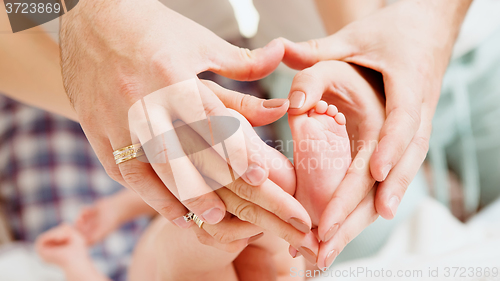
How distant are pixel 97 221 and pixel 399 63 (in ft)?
3.63

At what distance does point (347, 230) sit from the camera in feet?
1.55

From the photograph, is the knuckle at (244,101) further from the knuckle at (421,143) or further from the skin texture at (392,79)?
the knuckle at (421,143)

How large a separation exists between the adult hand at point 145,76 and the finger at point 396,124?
0.14 m

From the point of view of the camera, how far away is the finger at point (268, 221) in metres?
0.46

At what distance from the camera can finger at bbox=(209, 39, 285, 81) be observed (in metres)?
0.52

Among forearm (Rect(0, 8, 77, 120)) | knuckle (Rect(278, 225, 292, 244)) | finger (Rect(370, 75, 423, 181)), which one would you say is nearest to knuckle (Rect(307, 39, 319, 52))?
finger (Rect(370, 75, 423, 181))

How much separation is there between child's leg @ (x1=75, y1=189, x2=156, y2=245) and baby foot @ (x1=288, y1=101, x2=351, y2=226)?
82 centimetres

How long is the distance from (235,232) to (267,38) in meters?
0.76

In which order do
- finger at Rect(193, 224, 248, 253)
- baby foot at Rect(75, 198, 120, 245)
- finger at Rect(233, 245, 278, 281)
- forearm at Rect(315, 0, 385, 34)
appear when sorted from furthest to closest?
baby foot at Rect(75, 198, 120, 245)
forearm at Rect(315, 0, 385, 34)
finger at Rect(233, 245, 278, 281)
finger at Rect(193, 224, 248, 253)

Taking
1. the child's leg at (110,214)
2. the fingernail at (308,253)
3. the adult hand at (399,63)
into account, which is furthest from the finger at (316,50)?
the child's leg at (110,214)

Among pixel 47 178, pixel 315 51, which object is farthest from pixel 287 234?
pixel 47 178

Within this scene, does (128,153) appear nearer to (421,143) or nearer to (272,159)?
(272,159)

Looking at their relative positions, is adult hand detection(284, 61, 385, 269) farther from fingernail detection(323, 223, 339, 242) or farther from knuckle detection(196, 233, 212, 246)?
knuckle detection(196, 233, 212, 246)

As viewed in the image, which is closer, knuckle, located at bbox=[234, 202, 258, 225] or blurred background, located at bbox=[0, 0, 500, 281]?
knuckle, located at bbox=[234, 202, 258, 225]
